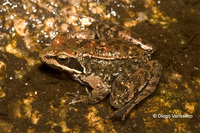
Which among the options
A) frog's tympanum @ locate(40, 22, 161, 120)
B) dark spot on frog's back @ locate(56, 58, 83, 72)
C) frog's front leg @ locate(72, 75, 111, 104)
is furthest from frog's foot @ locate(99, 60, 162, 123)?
dark spot on frog's back @ locate(56, 58, 83, 72)

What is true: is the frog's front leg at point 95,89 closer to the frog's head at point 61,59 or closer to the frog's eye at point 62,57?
the frog's head at point 61,59

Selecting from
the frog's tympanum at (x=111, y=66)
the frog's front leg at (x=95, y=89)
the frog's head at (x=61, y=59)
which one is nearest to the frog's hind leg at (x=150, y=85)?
the frog's tympanum at (x=111, y=66)

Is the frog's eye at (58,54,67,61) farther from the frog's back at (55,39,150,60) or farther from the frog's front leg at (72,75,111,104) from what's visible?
the frog's front leg at (72,75,111,104)

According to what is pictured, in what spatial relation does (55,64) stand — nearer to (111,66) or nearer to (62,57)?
(62,57)

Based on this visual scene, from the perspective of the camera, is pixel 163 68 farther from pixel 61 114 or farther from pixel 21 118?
pixel 21 118

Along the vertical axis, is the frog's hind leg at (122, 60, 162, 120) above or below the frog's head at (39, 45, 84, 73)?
below

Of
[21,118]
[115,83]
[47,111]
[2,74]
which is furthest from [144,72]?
[2,74]
